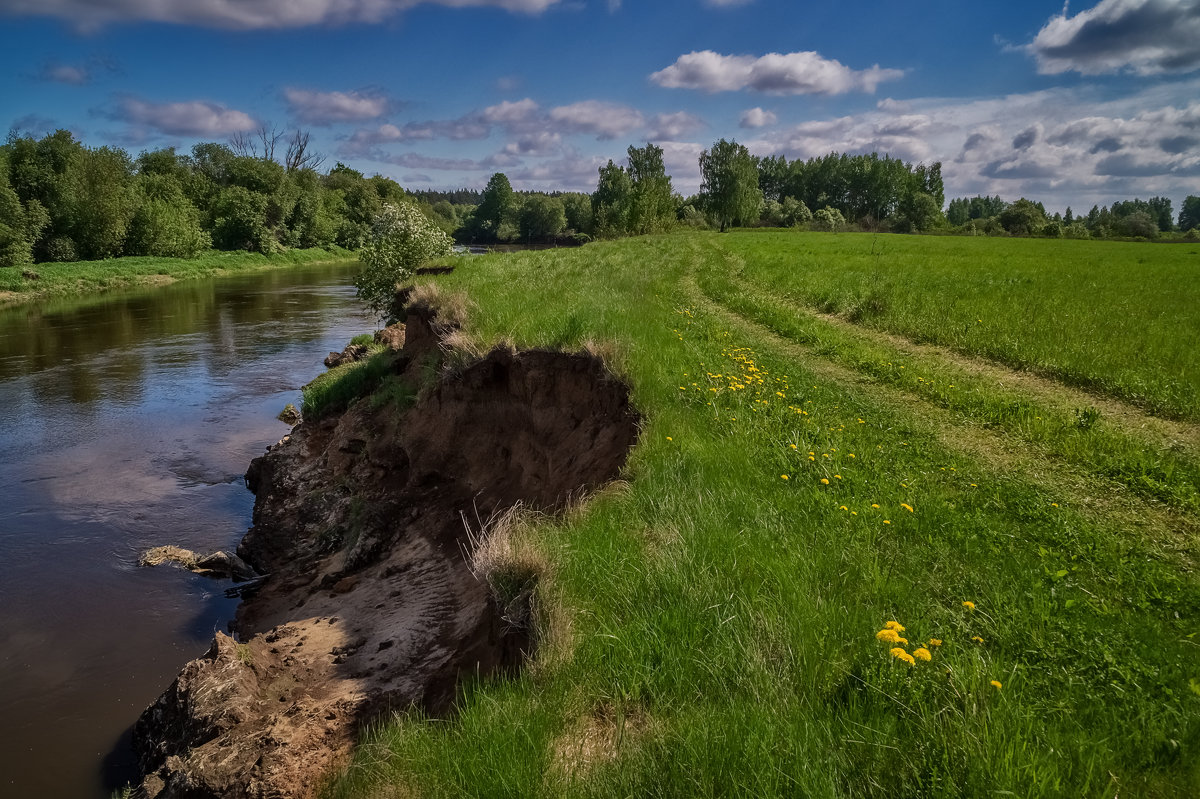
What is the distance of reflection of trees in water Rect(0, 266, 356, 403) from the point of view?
2355cm

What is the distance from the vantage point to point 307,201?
8000 cm

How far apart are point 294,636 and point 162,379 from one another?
19472 millimetres

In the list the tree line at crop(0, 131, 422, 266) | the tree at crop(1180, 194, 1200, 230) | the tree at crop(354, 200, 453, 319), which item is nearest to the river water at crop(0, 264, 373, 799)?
the tree at crop(354, 200, 453, 319)

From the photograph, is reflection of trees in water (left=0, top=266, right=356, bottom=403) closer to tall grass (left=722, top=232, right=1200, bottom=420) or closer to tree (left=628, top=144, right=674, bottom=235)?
tall grass (left=722, top=232, right=1200, bottom=420)

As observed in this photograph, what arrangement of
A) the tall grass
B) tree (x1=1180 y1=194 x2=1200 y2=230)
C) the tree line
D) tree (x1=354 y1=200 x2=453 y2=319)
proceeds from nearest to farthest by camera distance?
the tall grass, tree (x1=354 y1=200 x2=453 y2=319), the tree line, tree (x1=1180 y1=194 x2=1200 y2=230)

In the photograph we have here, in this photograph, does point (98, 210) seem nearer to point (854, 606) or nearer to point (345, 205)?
point (345, 205)

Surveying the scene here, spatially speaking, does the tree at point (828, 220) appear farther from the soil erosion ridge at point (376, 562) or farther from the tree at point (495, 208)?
the soil erosion ridge at point (376, 562)

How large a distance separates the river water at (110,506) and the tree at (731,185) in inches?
2372

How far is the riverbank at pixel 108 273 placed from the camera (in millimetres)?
42219

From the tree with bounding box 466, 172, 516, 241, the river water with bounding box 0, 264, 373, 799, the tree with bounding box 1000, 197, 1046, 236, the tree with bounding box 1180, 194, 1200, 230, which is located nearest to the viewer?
the river water with bounding box 0, 264, 373, 799

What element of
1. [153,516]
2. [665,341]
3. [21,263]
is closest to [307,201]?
[21,263]

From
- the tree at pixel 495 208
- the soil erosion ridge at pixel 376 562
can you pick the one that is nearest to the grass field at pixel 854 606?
the soil erosion ridge at pixel 376 562

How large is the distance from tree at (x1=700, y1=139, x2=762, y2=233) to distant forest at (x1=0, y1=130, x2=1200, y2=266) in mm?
154

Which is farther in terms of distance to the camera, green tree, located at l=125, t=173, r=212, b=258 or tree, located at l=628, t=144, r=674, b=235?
tree, located at l=628, t=144, r=674, b=235
